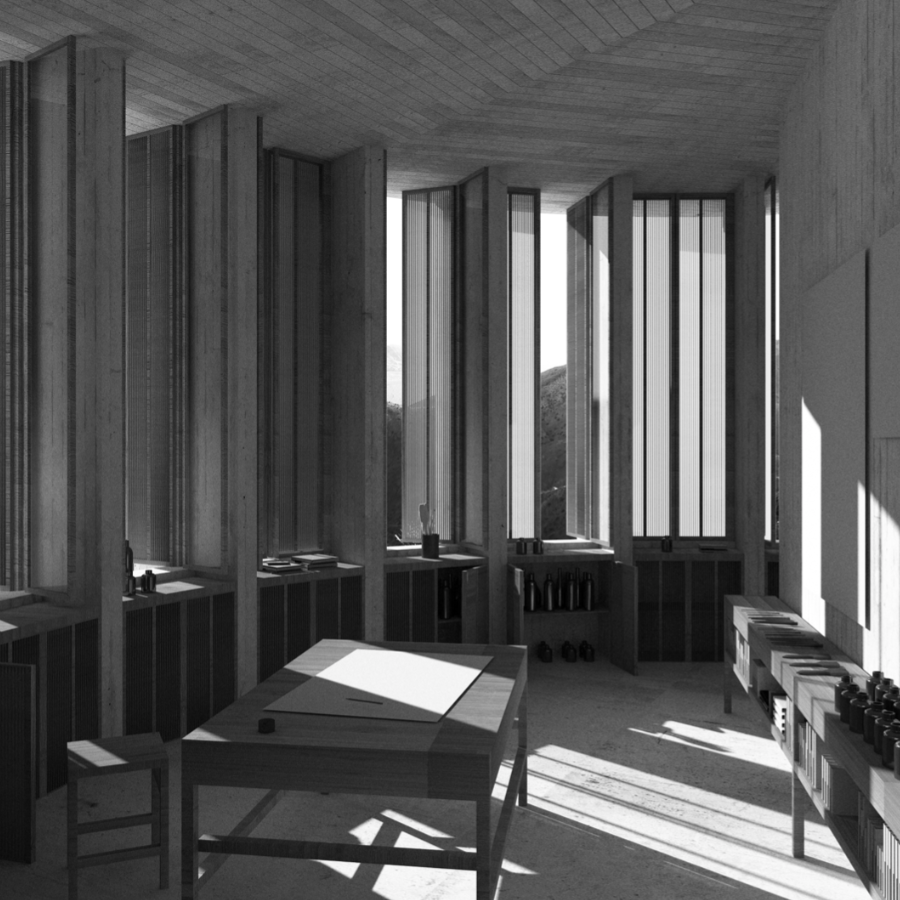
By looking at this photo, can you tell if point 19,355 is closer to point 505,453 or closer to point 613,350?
point 505,453

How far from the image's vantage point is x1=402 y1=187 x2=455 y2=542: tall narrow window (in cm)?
909

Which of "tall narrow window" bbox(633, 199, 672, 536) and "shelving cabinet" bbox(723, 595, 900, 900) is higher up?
"tall narrow window" bbox(633, 199, 672, 536)

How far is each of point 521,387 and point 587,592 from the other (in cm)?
201

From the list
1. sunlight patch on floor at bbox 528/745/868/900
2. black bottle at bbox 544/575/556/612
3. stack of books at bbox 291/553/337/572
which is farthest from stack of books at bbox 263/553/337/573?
sunlight patch on floor at bbox 528/745/868/900

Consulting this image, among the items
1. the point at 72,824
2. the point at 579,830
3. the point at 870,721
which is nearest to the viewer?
the point at 870,721

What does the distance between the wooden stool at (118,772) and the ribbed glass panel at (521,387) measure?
524 centimetres

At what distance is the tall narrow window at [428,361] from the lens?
9.09 m

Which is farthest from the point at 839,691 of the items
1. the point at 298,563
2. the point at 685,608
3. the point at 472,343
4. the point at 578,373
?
the point at 578,373

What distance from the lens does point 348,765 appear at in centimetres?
334

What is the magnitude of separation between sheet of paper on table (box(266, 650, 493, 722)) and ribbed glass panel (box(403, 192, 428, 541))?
13.9 ft

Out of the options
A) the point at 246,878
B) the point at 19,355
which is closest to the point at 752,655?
the point at 246,878

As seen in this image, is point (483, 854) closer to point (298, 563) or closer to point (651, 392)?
point (298, 563)

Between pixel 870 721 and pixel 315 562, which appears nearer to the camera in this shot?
pixel 870 721

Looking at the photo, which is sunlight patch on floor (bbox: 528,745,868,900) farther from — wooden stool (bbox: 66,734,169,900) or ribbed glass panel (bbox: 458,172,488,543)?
ribbed glass panel (bbox: 458,172,488,543)
